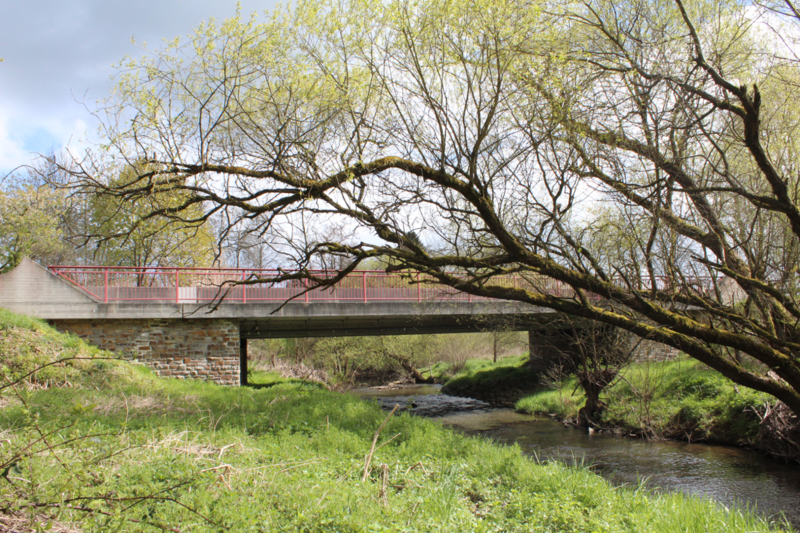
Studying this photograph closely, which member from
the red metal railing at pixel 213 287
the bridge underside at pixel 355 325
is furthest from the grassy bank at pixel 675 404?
the red metal railing at pixel 213 287

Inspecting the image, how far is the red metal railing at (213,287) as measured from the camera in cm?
1455

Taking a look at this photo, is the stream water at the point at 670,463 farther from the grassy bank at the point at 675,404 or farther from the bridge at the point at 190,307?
the bridge at the point at 190,307

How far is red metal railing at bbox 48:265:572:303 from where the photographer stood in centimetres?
1455

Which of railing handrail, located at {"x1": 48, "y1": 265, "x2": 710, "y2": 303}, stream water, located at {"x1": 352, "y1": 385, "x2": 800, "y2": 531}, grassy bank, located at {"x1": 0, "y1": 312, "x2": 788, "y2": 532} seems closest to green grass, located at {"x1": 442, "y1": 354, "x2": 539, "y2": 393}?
stream water, located at {"x1": 352, "y1": 385, "x2": 800, "y2": 531}

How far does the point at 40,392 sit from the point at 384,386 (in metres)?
22.3

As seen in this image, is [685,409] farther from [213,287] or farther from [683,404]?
[213,287]

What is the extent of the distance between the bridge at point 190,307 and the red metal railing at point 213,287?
30 mm

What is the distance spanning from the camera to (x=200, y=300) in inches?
602

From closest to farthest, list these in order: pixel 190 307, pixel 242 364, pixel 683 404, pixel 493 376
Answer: pixel 683 404 < pixel 190 307 < pixel 242 364 < pixel 493 376

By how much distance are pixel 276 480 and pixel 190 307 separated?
11.4 meters

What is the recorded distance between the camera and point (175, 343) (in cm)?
1528

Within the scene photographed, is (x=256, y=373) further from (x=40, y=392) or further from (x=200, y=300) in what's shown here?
(x=40, y=392)

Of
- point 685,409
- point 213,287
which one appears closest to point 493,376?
point 685,409

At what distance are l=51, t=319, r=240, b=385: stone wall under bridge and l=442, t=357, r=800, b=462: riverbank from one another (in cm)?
1155
